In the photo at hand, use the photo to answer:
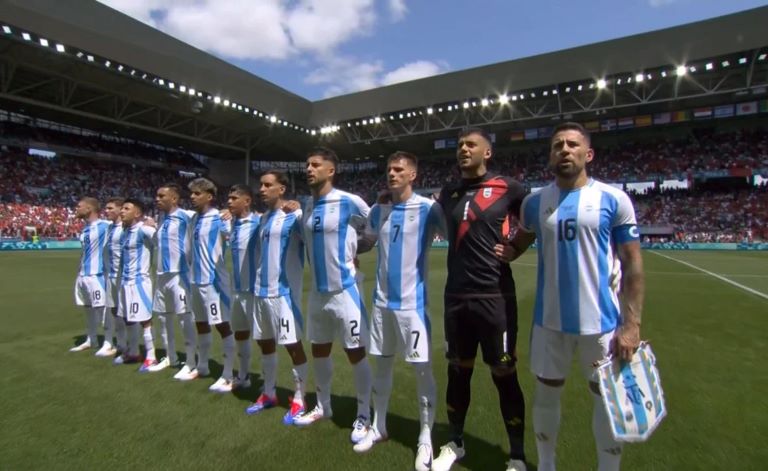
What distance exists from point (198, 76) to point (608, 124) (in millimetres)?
28991

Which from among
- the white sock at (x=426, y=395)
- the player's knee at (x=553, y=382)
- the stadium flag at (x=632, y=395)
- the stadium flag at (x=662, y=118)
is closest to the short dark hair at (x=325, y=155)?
the white sock at (x=426, y=395)

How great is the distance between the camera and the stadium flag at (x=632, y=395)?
2.30 metres

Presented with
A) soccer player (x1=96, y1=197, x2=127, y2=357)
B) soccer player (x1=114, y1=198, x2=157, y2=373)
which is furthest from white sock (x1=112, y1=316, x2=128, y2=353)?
soccer player (x1=114, y1=198, x2=157, y2=373)

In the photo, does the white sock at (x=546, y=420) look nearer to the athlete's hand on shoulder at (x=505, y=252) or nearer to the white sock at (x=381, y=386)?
the athlete's hand on shoulder at (x=505, y=252)

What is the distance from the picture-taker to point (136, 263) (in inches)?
223

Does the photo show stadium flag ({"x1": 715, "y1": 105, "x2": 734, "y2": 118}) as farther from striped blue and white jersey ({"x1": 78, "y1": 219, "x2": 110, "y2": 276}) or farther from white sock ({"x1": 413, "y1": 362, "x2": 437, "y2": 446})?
striped blue and white jersey ({"x1": 78, "y1": 219, "x2": 110, "y2": 276})

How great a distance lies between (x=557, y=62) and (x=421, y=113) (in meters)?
9.92

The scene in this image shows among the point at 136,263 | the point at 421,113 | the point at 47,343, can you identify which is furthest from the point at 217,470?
the point at 421,113

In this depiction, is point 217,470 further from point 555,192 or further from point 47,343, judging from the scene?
point 47,343

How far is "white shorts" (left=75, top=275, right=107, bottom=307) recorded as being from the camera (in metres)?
6.10

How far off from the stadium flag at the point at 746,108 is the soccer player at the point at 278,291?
36537 mm

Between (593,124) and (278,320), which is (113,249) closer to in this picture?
(278,320)

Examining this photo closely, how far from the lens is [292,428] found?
12.2 ft

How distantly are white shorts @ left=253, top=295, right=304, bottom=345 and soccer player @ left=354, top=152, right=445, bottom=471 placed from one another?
929 millimetres
